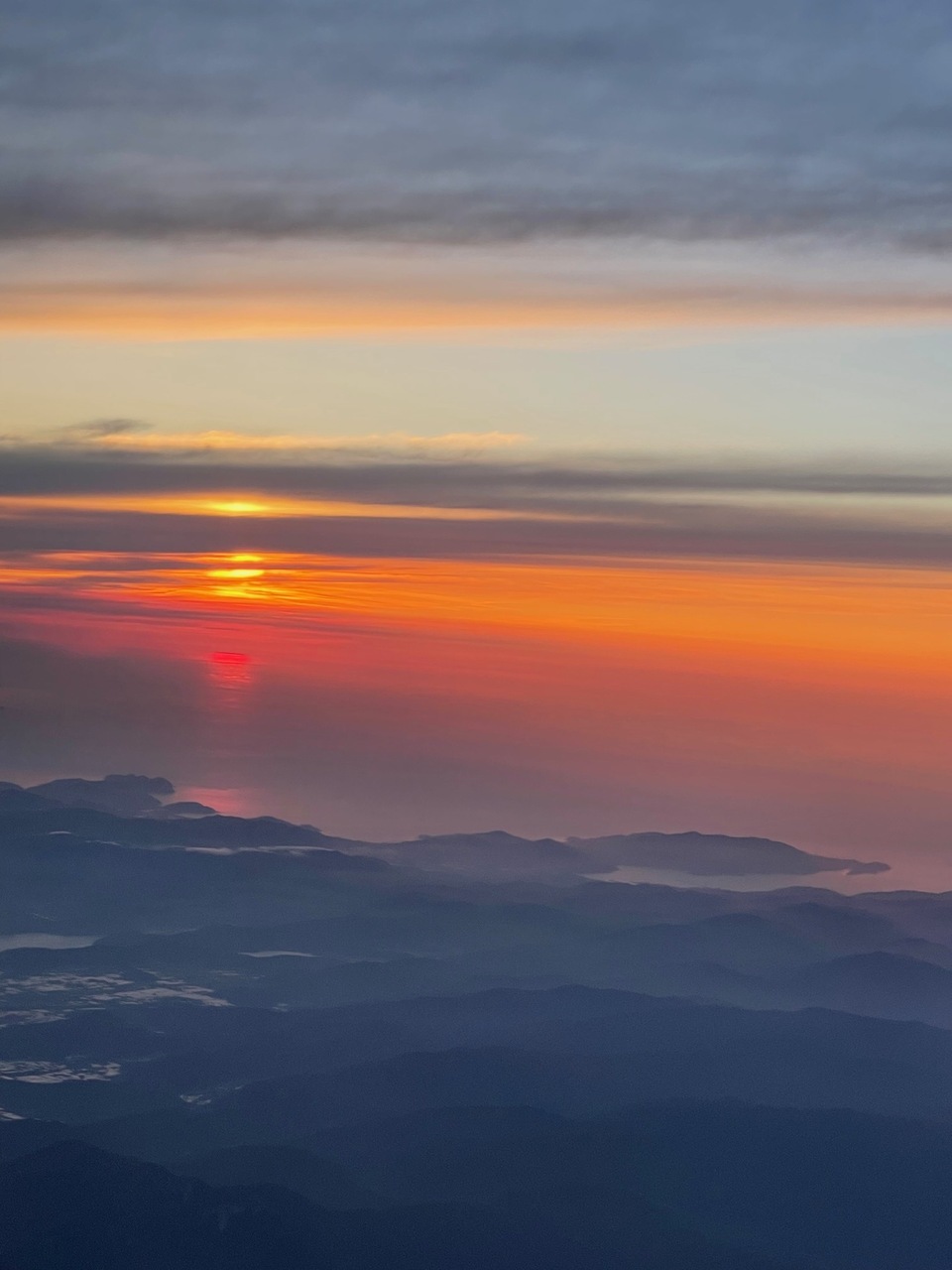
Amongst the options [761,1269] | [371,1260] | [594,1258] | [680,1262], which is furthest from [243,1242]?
[761,1269]

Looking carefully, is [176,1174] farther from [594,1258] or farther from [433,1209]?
[594,1258]

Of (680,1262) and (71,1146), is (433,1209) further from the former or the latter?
(71,1146)

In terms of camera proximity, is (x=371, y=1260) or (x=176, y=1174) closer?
(x=371, y=1260)

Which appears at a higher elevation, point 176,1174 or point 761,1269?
point 176,1174

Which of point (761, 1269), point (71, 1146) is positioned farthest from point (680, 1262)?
point (71, 1146)

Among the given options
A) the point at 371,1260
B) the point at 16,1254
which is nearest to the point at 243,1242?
the point at 371,1260

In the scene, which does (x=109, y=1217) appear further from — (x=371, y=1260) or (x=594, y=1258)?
(x=594, y=1258)

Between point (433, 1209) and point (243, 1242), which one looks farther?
point (433, 1209)
